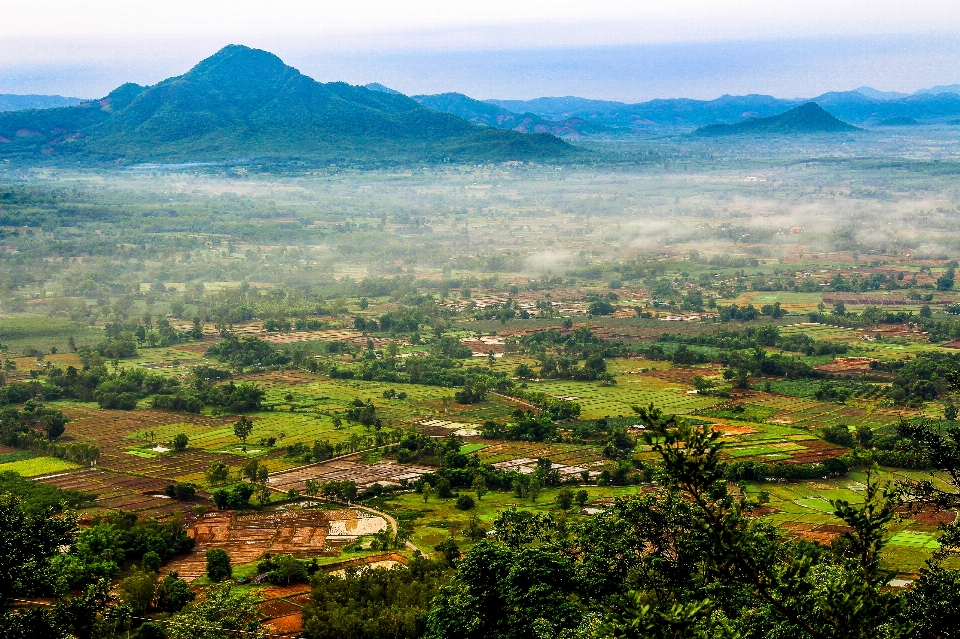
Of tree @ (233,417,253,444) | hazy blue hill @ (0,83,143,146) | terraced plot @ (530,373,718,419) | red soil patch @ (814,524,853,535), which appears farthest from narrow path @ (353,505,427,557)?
hazy blue hill @ (0,83,143,146)

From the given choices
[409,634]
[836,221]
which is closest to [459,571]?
[409,634]

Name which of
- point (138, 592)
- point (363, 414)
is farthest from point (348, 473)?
point (138, 592)

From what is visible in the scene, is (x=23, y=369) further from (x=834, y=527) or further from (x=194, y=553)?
(x=834, y=527)

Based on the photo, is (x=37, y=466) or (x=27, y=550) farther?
(x=37, y=466)

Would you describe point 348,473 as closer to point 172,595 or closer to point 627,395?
point 172,595

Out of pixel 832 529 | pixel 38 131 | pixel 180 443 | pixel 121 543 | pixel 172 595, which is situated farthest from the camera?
pixel 38 131
